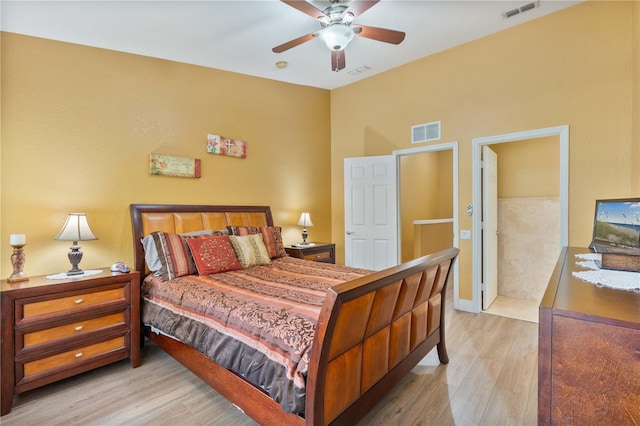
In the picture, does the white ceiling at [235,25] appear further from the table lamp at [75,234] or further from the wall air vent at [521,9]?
the table lamp at [75,234]

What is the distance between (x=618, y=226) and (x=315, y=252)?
3.12 m

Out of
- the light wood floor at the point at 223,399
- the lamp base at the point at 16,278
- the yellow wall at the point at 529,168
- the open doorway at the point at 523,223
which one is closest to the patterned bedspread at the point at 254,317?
the light wood floor at the point at 223,399

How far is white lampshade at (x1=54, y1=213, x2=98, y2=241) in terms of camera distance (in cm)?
248

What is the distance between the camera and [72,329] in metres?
2.30

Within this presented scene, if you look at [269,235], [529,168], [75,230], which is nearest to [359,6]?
[269,235]

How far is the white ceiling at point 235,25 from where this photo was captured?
102 inches

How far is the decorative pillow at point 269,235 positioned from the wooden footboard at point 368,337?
192cm

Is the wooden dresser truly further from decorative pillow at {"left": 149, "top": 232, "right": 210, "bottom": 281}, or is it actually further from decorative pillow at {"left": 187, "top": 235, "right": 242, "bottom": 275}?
decorative pillow at {"left": 149, "top": 232, "right": 210, "bottom": 281}

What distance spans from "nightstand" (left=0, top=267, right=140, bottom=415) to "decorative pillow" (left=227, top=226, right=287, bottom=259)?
113cm

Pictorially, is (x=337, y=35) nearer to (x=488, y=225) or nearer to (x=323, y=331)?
(x=323, y=331)

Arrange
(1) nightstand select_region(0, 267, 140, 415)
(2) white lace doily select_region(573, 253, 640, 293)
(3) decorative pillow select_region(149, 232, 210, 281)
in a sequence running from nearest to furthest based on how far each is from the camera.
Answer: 1. (2) white lace doily select_region(573, 253, 640, 293)
2. (1) nightstand select_region(0, 267, 140, 415)
3. (3) decorative pillow select_region(149, 232, 210, 281)

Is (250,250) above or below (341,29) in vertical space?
below

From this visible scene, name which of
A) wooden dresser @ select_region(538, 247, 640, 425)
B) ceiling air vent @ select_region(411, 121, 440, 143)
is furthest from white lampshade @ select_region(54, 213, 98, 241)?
ceiling air vent @ select_region(411, 121, 440, 143)

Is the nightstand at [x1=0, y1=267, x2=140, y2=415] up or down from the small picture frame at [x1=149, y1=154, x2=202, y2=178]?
down
